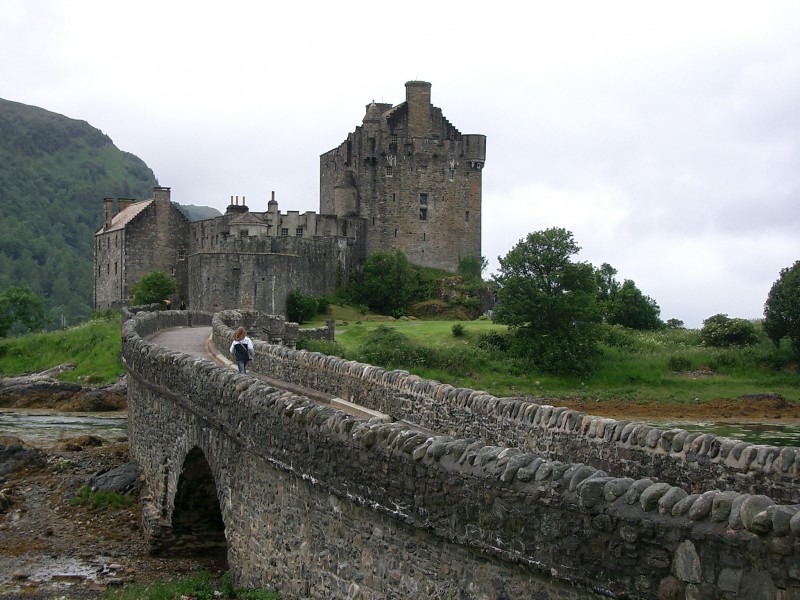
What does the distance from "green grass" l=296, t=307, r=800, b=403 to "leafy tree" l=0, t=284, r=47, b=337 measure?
2649 centimetres

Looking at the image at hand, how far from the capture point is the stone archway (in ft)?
53.5

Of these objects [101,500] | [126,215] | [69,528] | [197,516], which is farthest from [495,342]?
[126,215]

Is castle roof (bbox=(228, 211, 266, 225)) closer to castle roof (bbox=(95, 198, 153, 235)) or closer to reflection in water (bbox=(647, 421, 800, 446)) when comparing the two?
Answer: castle roof (bbox=(95, 198, 153, 235))

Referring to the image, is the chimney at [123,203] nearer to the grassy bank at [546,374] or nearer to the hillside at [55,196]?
the grassy bank at [546,374]

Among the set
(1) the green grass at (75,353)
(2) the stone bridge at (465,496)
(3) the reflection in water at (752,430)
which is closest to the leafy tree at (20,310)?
(1) the green grass at (75,353)

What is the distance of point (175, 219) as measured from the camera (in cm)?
7288

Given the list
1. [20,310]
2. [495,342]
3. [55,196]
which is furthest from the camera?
[55,196]

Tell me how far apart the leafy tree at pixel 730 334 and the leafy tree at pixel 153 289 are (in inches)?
1198

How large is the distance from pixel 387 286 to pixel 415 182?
33.8ft

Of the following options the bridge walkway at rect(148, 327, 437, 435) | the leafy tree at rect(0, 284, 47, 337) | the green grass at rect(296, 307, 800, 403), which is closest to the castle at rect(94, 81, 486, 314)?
Result: the leafy tree at rect(0, 284, 47, 337)

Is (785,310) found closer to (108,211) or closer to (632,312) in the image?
(632,312)

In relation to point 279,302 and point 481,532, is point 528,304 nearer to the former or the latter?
point 279,302

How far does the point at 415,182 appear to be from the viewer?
2776 inches

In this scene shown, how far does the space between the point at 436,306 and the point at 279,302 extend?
1083cm
